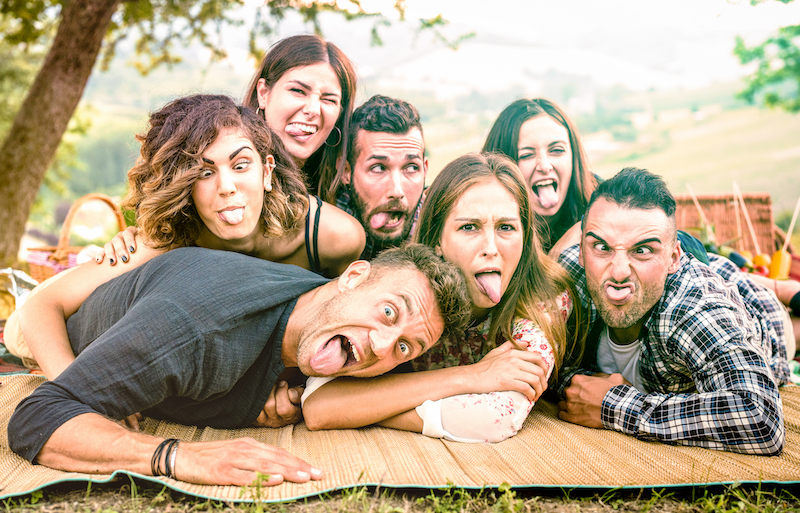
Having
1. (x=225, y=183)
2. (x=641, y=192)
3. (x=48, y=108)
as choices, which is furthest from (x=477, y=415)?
(x=48, y=108)

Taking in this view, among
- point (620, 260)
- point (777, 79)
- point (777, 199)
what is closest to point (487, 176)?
point (620, 260)

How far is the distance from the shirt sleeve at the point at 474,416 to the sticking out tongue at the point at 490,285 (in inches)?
20.6

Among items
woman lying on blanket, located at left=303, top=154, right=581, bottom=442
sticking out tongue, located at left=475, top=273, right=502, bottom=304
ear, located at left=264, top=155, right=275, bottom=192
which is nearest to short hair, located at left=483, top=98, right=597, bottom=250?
woman lying on blanket, located at left=303, top=154, right=581, bottom=442

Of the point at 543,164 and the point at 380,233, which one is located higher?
the point at 543,164

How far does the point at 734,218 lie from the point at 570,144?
3.99 m

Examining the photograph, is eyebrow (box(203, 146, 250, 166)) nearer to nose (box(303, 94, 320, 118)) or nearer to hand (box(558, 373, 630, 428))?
nose (box(303, 94, 320, 118))

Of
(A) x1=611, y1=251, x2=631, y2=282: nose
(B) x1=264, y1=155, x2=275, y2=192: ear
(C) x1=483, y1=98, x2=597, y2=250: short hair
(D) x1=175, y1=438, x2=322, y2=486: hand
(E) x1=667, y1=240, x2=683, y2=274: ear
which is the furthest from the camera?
(C) x1=483, y1=98, x2=597, y2=250: short hair

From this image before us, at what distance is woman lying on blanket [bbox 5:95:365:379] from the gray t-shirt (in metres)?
0.17

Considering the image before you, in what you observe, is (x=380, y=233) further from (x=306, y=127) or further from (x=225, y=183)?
(x=225, y=183)

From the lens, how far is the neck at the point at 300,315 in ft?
9.28

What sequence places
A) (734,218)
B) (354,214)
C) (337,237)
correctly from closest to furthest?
(337,237), (354,214), (734,218)

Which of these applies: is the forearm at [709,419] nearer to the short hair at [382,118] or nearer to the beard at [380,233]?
the beard at [380,233]

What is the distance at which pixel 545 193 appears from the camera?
4289mm

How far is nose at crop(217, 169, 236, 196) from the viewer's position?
125 inches
